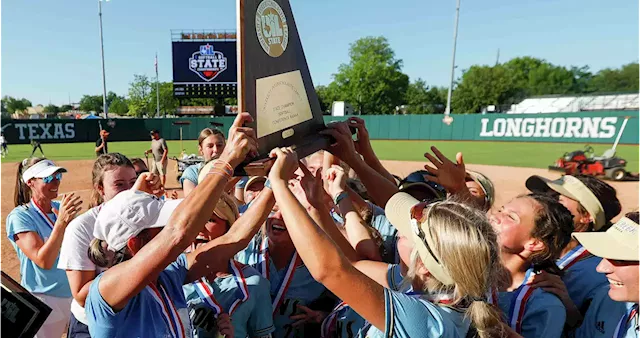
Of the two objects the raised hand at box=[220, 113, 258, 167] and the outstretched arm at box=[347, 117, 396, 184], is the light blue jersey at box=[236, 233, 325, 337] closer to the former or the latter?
the outstretched arm at box=[347, 117, 396, 184]

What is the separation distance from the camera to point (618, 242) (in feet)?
6.48

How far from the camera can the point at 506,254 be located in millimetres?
2465

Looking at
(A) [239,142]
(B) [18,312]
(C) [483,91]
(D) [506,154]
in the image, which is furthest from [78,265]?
(C) [483,91]

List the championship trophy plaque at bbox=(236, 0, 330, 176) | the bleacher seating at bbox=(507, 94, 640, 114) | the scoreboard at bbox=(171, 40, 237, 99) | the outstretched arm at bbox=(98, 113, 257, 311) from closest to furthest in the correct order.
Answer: the outstretched arm at bbox=(98, 113, 257, 311) → the championship trophy plaque at bbox=(236, 0, 330, 176) → the scoreboard at bbox=(171, 40, 237, 99) → the bleacher seating at bbox=(507, 94, 640, 114)

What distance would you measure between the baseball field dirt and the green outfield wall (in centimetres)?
1175

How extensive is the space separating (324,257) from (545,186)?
306cm

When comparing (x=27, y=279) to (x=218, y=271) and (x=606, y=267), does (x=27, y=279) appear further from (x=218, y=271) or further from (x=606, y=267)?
(x=606, y=267)

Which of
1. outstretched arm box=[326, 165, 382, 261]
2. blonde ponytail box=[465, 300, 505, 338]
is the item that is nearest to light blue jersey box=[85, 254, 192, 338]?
outstretched arm box=[326, 165, 382, 261]

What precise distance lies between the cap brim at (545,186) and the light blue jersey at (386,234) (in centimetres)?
138

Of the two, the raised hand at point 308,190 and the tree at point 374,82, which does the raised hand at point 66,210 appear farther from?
the tree at point 374,82

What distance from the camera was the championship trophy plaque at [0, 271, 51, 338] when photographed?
5.14ft

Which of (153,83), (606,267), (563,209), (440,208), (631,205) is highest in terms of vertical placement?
(153,83)

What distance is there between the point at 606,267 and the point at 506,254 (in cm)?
57

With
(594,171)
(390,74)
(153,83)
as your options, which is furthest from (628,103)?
(153,83)
